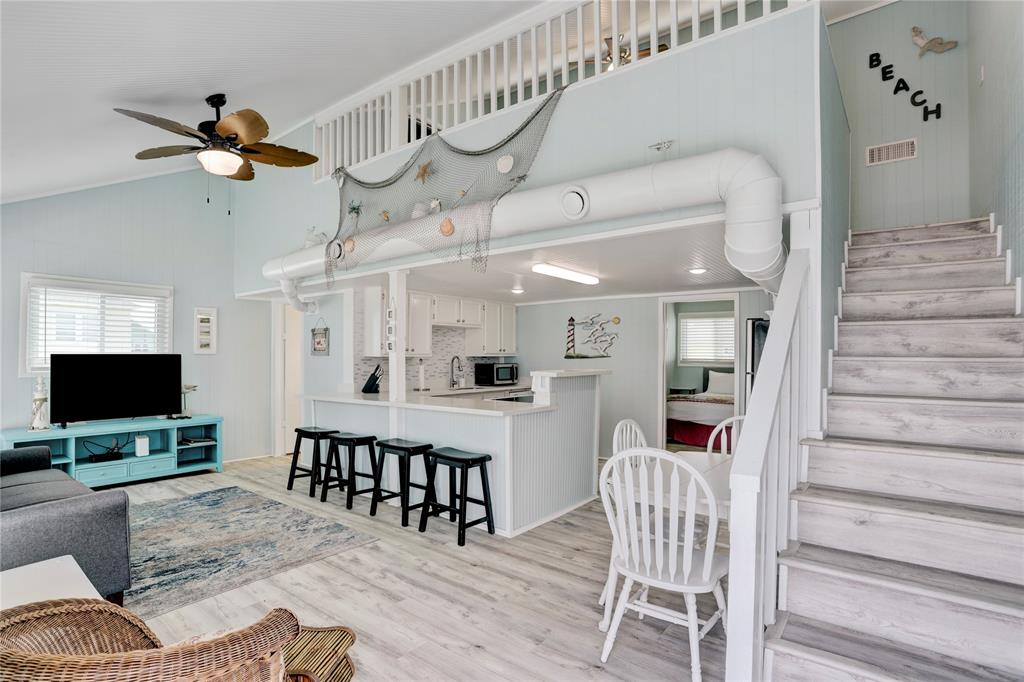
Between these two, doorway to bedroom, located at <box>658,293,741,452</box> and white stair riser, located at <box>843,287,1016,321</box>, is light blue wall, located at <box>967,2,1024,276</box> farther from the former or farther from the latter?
doorway to bedroom, located at <box>658,293,741,452</box>

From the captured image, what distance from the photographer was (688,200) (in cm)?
279

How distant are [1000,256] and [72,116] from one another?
5.77m

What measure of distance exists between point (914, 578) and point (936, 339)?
1467mm

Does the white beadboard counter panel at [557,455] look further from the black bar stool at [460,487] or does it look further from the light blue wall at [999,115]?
the light blue wall at [999,115]

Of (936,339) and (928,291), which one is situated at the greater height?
(928,291)

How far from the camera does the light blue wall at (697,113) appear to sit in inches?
106

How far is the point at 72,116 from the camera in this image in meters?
3.40

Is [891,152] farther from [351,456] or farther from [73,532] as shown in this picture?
[73,532]

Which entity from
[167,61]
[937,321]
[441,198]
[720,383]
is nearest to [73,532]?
[167,61]

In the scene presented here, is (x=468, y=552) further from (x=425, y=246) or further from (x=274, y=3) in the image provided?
(x=274, y=3)

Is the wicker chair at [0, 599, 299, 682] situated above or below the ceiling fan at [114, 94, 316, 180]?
below

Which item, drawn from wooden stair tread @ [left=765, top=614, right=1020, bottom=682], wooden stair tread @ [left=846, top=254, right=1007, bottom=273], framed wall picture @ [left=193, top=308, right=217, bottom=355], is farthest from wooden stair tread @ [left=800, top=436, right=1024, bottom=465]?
framed wall picture @ [left=193, top=308, right=217, bottom=355]

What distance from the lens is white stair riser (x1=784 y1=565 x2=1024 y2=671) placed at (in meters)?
1.64

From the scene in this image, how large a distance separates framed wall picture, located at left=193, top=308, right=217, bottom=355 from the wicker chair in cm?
622
